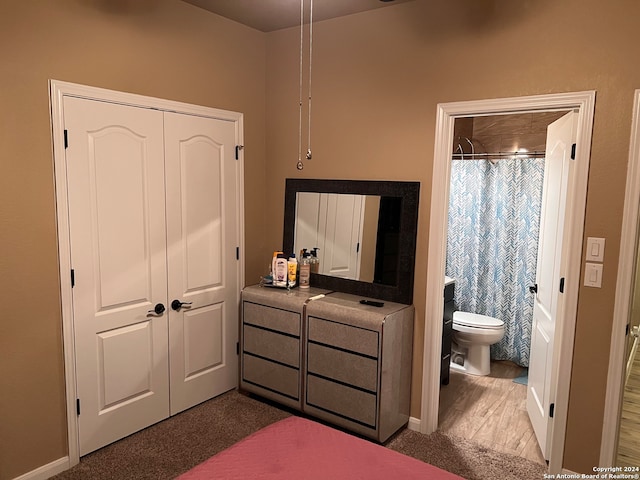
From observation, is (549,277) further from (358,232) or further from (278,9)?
(278,9)

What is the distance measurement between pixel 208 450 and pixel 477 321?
249 centimetres

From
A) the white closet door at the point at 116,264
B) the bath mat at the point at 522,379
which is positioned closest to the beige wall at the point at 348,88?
the white closet door at the point at 116,264

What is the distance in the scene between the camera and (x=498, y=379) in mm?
4086

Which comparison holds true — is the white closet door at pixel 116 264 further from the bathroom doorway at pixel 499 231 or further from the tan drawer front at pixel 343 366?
the bathroom doorway at pixel 499 231

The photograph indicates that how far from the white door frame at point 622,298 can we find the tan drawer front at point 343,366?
48.3 inches

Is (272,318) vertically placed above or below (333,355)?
above

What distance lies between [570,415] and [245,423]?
197 cm

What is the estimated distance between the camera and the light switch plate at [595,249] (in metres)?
2.45

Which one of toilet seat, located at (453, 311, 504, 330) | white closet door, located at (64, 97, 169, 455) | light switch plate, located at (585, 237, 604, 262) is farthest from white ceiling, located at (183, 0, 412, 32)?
toilet seat, located at (453, 311, 504, 330)

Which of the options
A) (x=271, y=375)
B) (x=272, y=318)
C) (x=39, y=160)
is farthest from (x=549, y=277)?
(x=39, y=160)

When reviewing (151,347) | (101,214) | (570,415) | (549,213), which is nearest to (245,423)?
(151,347)

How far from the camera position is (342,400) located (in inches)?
119

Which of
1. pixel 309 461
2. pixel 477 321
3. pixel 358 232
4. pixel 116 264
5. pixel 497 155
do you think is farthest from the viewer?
pixel 497 155

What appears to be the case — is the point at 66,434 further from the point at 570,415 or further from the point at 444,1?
the point at 444,1
